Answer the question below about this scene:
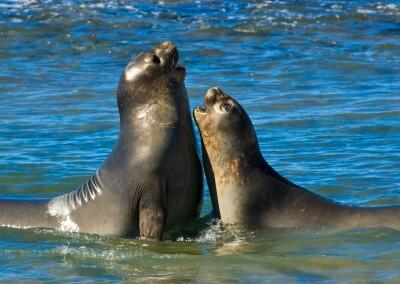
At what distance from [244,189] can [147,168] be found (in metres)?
0.83

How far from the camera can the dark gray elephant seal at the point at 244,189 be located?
9.70 meters

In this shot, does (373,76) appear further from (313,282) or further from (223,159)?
(313,282)

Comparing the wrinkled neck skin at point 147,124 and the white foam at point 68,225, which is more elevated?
the wrinkled neck skin at point 147,124

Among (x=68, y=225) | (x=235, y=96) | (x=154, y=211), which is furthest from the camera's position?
(x=235, y=96)

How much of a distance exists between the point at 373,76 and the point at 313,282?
10.0 metres

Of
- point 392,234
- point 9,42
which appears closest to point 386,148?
point 392,234

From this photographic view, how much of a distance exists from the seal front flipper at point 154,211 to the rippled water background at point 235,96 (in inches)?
4.1

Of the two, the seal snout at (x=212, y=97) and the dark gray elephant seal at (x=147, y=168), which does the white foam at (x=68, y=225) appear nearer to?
the dark gray elephant seal at (x=147, y=168)

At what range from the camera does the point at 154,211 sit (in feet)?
30.6

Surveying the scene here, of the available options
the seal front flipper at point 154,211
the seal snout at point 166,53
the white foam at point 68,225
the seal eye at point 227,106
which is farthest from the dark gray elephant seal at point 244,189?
the white foam at point 68,225

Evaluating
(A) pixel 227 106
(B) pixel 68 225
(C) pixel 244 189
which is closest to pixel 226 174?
(C) pixel 244 189

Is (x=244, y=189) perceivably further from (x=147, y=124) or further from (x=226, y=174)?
(x=147, y=124)

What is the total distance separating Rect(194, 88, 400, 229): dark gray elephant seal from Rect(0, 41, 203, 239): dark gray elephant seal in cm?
17

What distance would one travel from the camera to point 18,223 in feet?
33.1
